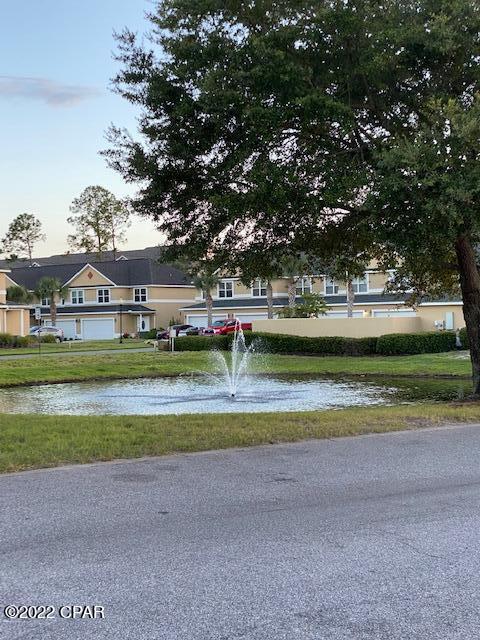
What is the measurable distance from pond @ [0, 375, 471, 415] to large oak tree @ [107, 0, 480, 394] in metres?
4.41

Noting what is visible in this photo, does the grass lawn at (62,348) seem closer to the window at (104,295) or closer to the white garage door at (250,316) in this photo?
the white garage door at (250,316)

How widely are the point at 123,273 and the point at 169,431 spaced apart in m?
Result: 61.9

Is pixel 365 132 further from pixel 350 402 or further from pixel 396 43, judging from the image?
pixel 350 402

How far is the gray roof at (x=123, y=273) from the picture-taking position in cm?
7025

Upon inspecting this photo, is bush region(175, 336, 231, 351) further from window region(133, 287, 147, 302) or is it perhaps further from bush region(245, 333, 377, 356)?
window region(133, 287, 147, 302)

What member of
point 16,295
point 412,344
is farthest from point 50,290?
point 412,344

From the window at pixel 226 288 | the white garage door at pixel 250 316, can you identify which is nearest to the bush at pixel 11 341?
the white garage door at pixel 250 316

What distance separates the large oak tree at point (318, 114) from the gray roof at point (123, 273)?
55.5 metres

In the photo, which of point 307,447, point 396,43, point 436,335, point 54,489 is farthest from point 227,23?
point 436,335

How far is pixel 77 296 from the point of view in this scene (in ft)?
234

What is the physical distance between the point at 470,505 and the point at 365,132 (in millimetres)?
9438

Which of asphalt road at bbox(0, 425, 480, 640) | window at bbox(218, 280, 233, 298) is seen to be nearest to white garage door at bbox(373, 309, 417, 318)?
window at bbox(218, 280, 233, 298)

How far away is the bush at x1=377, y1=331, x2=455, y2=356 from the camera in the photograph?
34.7m

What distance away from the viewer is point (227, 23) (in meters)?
12.9
